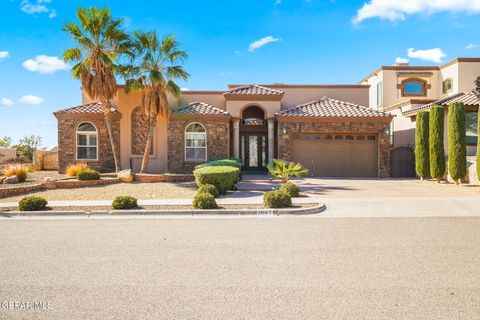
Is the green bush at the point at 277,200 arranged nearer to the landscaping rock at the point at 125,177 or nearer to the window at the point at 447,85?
the landscaping rock at the point at 125,177

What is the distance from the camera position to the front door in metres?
22.5

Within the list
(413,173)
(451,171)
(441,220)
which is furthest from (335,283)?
(413,173)

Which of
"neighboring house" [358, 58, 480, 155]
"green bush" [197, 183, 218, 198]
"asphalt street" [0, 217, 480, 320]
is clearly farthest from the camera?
"neighboring house" [358, 58, 480, 155]

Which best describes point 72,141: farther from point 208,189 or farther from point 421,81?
point 421,81

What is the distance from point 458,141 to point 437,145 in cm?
127

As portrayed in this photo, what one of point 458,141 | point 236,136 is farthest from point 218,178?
point 458,141

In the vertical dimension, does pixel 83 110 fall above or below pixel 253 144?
above

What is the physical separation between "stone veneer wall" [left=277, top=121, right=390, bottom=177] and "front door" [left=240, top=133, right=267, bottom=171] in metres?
2.60

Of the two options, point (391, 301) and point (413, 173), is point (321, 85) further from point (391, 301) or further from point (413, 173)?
point (391, 301)

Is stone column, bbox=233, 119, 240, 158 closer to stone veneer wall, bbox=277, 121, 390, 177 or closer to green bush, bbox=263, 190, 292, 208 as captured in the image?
stone veneer wall, bbox=277, 121, 390, 177

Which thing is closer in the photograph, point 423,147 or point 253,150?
point 423,147

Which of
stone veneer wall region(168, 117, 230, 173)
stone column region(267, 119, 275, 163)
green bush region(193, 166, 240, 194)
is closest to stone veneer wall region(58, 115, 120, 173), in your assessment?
stone veneer wall region(168, 117, 230, 173)

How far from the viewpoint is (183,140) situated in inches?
799

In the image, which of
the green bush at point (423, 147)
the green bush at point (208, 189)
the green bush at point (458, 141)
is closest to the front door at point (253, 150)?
the green bush at point (423, 147)
